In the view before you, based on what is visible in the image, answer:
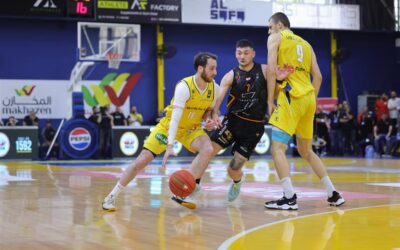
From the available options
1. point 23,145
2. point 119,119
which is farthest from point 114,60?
point 23,145

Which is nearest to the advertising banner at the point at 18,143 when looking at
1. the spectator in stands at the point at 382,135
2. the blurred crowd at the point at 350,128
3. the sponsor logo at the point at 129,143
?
the sponsor logo at the point at 129,143

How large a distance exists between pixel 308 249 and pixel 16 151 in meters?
18.6

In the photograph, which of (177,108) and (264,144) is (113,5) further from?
(177,108)

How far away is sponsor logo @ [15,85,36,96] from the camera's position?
26.6 meters

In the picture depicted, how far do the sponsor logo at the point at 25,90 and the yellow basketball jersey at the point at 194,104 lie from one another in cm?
1892

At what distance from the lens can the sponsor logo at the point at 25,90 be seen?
2664 cm

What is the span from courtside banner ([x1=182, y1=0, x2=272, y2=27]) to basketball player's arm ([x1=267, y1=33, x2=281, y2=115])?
19733 mm

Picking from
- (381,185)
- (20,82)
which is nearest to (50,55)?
(20,82)

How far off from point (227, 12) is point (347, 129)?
20.6ft

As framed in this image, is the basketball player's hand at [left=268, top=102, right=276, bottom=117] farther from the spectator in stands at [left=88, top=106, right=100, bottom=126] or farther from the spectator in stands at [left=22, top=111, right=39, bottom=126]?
the spectator in stands at [left=22, top=111, right=39, bottom=126]

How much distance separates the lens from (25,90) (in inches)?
1053

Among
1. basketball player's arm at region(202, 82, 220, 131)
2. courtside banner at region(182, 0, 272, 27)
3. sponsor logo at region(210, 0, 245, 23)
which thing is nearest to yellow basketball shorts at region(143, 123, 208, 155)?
basketball player's arm at region(202, 82, 220, 131)

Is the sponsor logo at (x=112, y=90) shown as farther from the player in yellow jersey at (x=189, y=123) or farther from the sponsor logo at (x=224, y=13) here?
the player in yellow jersey at (x=189, y=123)

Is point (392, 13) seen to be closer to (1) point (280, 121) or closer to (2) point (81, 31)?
(2) point (81, 31)
